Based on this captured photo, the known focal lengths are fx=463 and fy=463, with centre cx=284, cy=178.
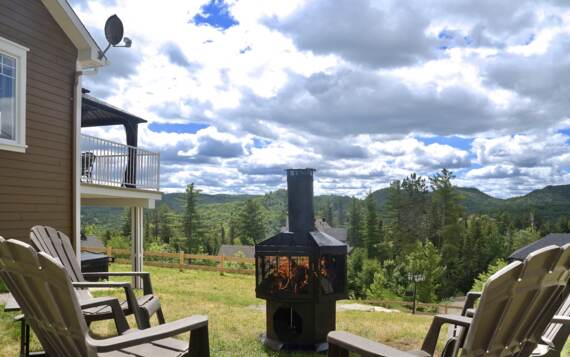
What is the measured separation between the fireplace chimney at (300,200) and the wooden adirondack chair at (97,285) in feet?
5.42

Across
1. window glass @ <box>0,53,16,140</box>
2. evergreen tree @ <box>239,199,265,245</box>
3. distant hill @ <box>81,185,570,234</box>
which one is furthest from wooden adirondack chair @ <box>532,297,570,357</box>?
distant hill @ <box>81,185,570,234</box>

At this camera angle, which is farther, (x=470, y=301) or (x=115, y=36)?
(x=115, y=36)

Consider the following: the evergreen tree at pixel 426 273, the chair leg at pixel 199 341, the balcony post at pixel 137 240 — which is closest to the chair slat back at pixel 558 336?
the chair leg at pixel 199 341

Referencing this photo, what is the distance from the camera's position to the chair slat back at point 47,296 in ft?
6.28

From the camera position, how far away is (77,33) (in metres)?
8.34

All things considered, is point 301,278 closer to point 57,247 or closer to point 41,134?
point 57,247

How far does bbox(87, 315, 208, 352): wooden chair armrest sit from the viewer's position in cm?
187

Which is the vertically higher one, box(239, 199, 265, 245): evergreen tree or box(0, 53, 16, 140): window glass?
box(0, 53, 16, 140): window glass

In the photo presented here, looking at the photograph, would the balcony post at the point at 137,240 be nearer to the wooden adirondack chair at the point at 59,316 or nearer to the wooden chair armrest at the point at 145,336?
the wooden adirondack chair at the point at 59,316

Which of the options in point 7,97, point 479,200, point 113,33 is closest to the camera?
point 7,97

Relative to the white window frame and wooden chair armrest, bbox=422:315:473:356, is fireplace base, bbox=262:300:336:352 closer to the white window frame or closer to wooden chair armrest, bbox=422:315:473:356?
wooden chair armrest, bbox=422:315:473:356

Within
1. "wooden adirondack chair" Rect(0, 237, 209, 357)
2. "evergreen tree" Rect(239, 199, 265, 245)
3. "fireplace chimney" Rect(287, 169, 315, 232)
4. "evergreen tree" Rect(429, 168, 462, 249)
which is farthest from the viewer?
"evergreen tree" Rect(239, 199, 265, 245)

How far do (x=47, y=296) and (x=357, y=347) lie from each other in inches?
53.4

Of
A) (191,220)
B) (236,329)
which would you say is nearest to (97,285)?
(236,329)
